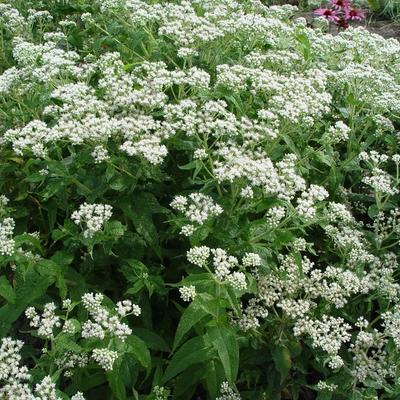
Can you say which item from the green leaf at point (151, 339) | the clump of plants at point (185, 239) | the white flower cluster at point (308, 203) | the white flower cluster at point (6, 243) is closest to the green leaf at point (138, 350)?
the clump of plants at point (185, 239)

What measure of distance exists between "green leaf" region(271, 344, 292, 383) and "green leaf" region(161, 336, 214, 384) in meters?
0.78

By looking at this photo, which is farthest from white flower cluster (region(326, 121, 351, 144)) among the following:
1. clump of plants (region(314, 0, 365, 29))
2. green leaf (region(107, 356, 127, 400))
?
clump of plants (region(314, 0, 365, 29))

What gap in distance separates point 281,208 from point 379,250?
1.58 metres

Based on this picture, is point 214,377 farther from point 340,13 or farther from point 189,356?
point 340,13

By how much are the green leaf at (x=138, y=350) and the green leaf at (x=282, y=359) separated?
3.71 feet

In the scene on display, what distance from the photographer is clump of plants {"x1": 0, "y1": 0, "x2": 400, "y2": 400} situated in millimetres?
3994

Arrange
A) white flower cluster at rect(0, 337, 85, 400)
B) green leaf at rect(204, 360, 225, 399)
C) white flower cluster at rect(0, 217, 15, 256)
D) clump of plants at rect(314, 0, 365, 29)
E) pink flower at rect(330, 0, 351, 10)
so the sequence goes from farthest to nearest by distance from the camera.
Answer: pink flower at rect(330, 0, 351, 10), clump of plants at rect(314, 0, 365, 29), green leaf at rect(204, 360, 225, 399), white flower cluster at rect(0, 217, 15, 256), white flower cluster at rect(0, 337, 85, 400)

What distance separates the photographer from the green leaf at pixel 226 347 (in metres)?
3.72

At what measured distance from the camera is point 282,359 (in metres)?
4.54

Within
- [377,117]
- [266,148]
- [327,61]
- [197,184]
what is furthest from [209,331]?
[327,61]

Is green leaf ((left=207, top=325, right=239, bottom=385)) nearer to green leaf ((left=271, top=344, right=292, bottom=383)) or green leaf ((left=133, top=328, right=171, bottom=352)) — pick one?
green leaf ((left=133, top=328, right=171, bottom=352))

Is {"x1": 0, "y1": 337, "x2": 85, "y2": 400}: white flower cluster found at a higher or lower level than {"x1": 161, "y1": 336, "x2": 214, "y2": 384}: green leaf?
higher

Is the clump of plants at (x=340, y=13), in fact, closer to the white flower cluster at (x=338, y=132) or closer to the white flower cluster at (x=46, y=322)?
the white flower cluster at (x=338, y=132)

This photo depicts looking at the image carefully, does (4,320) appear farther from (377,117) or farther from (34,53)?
(377,117)
